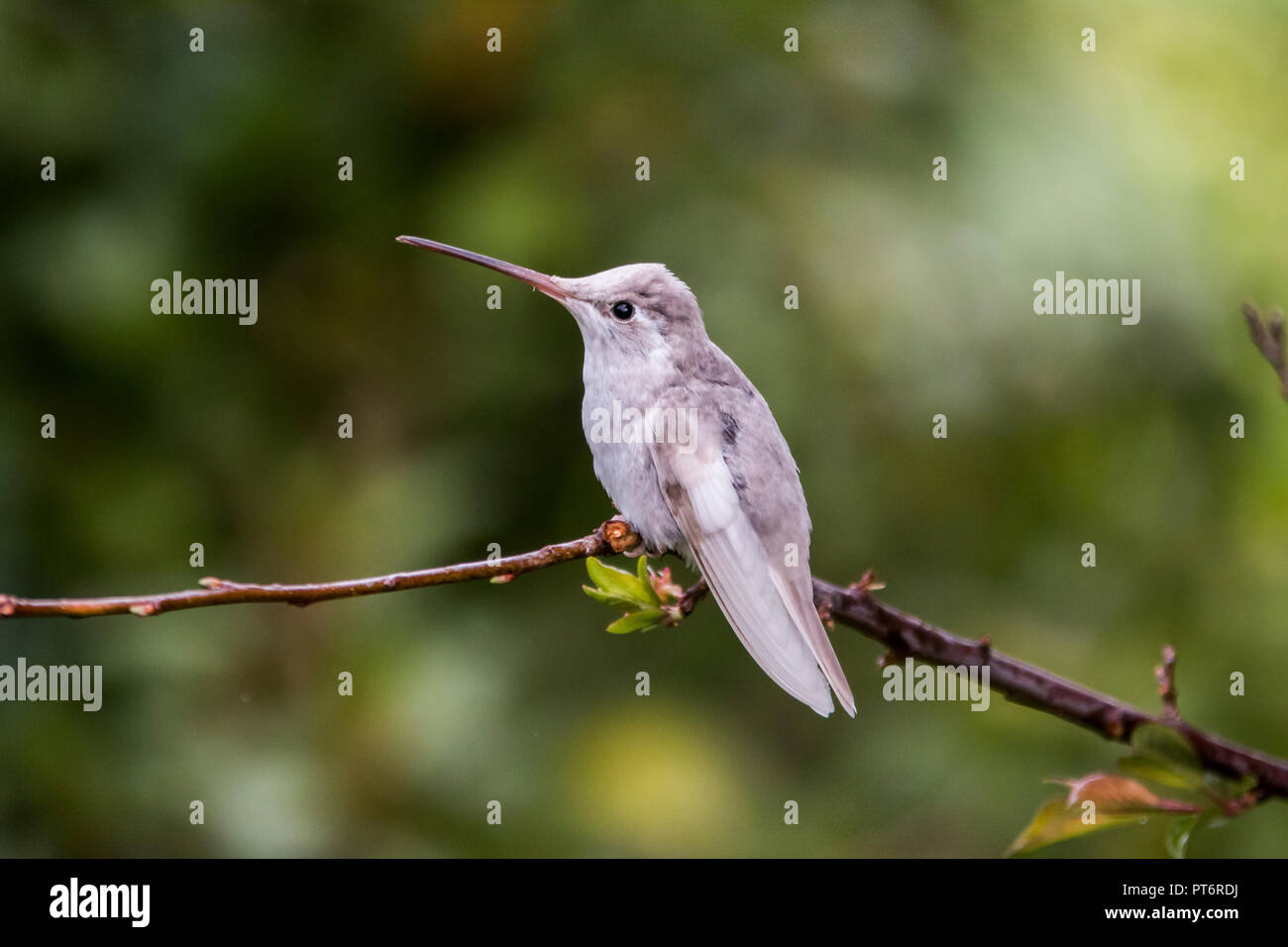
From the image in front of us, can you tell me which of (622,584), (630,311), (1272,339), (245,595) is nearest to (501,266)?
(630,311)

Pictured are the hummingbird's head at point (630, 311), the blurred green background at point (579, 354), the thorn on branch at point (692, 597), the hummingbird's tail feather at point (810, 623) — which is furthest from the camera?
the blurred green background at point (579, 354)

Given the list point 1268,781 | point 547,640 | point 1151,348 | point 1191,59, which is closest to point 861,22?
point 1191,59

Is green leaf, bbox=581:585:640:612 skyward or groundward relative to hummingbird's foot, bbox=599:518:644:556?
groundward

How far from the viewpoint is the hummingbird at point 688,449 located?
7.59 ft

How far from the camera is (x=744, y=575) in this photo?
2.35 meters

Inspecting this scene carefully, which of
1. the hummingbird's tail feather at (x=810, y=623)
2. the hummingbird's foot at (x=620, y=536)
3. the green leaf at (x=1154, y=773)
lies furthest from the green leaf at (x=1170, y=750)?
the hummingbird's foot at (x=620, y=536)

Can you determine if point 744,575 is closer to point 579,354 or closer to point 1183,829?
point 1183,829

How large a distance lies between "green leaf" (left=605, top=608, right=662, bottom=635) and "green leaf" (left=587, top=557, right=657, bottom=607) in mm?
34

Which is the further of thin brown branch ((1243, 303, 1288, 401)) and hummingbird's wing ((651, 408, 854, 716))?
hummingbird's wing ((651, 408, 854, 716))

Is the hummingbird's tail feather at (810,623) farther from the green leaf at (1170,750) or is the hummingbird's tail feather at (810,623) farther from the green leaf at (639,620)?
the green leaf at (1170,750)

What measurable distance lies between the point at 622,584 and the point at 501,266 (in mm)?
666

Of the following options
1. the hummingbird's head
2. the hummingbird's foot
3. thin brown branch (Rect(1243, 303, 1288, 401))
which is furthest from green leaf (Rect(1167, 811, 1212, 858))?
the hummingbird's head

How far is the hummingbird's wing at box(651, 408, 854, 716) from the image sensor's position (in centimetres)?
203

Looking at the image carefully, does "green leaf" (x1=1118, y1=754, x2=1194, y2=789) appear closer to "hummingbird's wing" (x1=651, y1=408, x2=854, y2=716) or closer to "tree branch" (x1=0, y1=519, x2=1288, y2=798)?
"tree branch" (x1=0, y1=519, x2=1288, y2=798)
